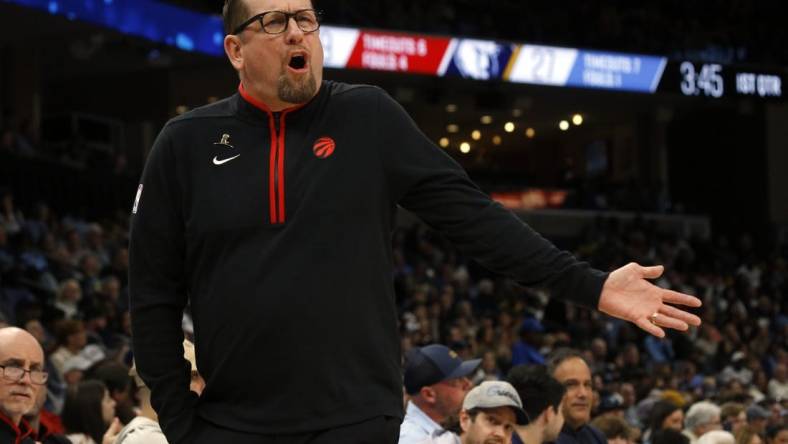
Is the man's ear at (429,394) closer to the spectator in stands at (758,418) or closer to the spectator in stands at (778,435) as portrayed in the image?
the spectator in stands at (778,435)

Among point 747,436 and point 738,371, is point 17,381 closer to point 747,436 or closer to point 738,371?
point 747,436

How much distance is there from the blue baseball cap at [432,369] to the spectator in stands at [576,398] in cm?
46

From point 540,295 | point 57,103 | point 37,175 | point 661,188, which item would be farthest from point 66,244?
point 661,188

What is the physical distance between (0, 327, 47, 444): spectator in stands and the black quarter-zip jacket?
6.09 feet

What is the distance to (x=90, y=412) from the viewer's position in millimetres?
5879

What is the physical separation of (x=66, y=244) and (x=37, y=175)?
2641 mm

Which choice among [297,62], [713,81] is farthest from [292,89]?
[713,81]

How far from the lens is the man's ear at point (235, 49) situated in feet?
8.82

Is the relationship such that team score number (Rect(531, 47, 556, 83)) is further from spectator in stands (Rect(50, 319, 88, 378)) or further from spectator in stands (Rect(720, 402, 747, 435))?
spectator in stands (Rect(50, 319, 88, 378))

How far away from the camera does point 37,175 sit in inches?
612

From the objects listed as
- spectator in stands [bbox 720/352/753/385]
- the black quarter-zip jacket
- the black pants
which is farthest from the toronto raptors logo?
spectator in stands [bbox 720/352/753/385]

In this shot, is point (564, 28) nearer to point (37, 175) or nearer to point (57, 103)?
point (57, 103)

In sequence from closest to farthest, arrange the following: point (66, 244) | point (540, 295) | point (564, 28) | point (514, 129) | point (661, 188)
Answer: point (66, 244), point (540, 295), point (564, 28), point (661, 188), point (514, 129)

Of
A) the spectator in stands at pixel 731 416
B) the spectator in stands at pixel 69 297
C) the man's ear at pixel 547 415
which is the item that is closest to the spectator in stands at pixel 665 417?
the spectator in stands at pixel 731 416
